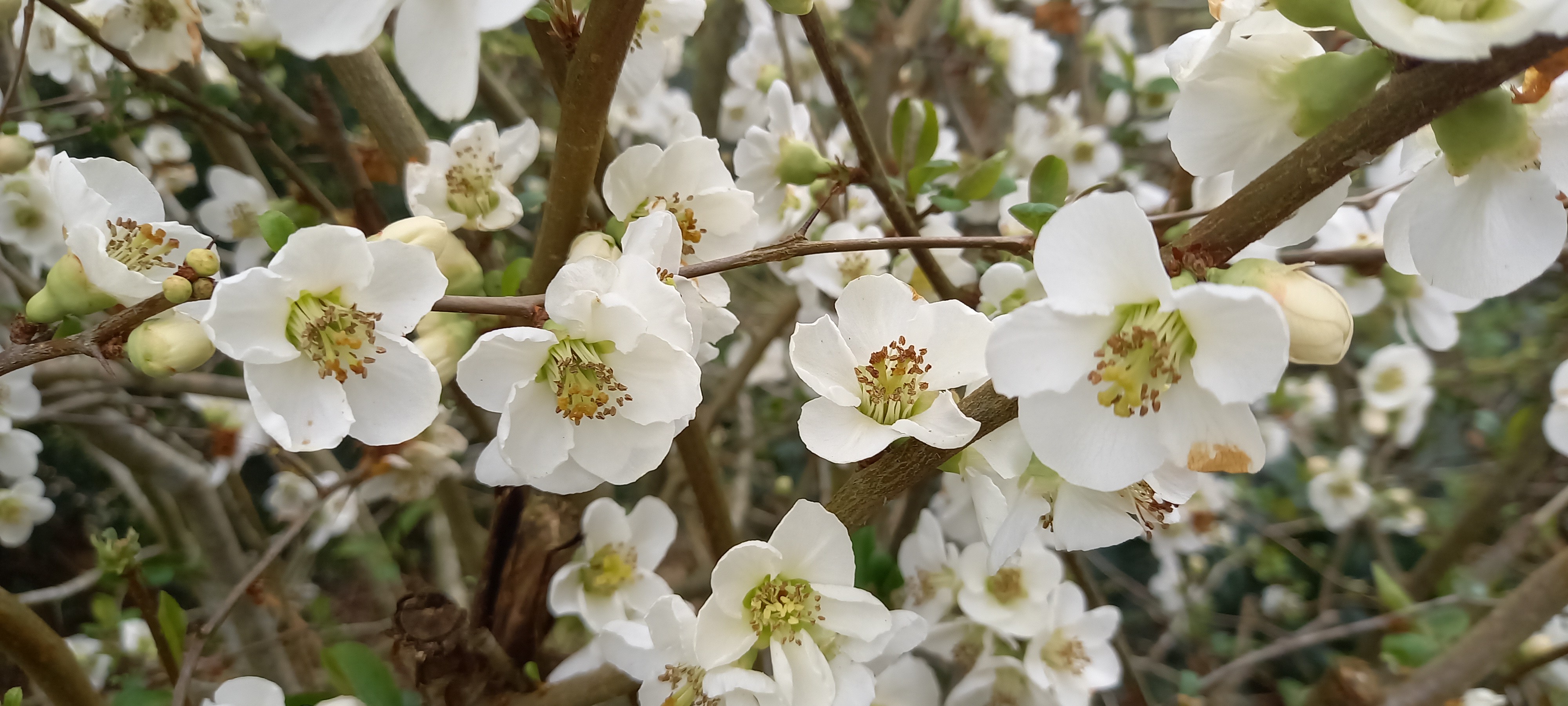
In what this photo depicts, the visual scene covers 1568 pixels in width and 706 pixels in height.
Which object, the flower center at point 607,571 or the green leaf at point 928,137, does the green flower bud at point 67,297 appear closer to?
the flower center at point 607,571

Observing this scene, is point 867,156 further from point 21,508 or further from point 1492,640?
point 21,508

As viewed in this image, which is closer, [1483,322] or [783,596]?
[783,596]

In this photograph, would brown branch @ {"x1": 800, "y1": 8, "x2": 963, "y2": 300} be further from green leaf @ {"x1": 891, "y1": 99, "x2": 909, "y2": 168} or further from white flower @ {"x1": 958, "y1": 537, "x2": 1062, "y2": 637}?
white flower @ {"x1": 958, "y1": 537, "x2": 1062, "y2": 637}

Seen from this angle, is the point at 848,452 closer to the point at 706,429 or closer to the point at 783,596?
the point at 783,596

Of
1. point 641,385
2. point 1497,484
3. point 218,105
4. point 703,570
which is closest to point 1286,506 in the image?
point 1497,484

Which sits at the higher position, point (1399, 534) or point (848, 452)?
point (848, 452)

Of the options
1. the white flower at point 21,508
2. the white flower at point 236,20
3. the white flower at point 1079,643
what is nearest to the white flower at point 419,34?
the white flower at point 236,20
